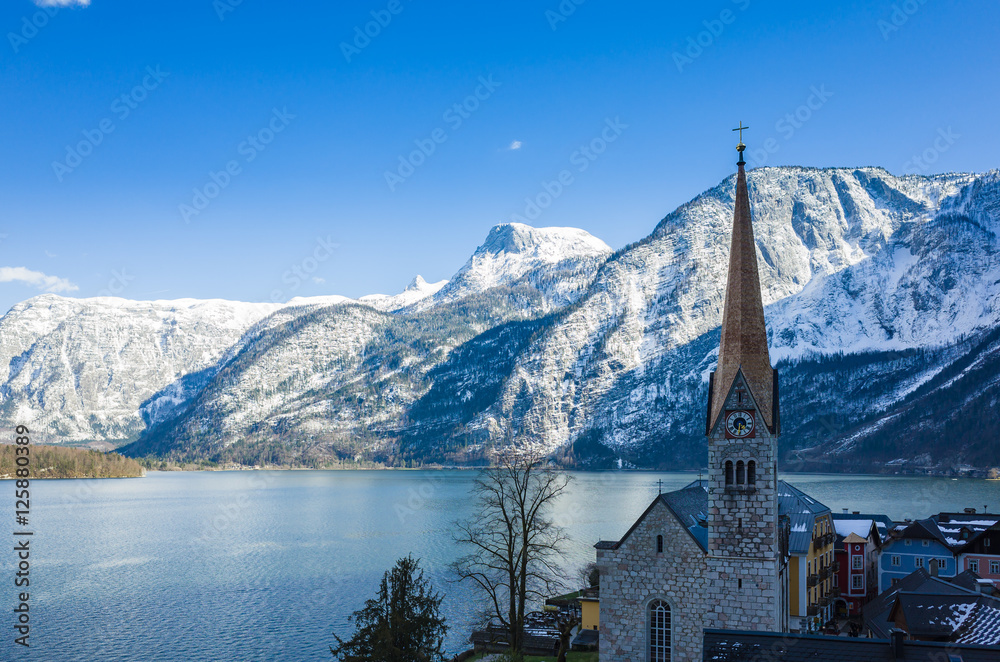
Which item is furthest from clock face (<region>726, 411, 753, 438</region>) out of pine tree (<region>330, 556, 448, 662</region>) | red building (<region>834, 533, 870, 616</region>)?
red building (<region>834, 533, 870, 616</region>)

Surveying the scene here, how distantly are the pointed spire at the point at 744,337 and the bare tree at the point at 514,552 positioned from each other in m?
12.3

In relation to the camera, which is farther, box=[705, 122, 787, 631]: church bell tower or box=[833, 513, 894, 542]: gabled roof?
box=[833, 513, 894, 542]: gabled roof

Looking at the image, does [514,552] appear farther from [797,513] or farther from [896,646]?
[896,646]

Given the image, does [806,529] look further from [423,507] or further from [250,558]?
[423,507]

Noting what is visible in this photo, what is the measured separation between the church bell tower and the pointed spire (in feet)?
0.17

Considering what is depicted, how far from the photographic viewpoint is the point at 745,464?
39500 mm

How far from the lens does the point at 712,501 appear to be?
132 ft

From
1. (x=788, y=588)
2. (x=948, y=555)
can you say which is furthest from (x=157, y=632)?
(x=948, y=555)

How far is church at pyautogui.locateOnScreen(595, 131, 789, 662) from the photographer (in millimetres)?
39344

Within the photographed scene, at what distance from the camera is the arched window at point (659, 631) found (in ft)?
138

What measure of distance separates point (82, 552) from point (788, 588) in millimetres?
105494

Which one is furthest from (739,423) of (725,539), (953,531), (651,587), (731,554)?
(953,531)

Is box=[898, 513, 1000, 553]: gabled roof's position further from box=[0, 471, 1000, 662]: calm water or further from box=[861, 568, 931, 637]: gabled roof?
box=[0, 471, 1000, 662]: calm water

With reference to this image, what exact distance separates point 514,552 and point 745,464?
41857 millimetres
